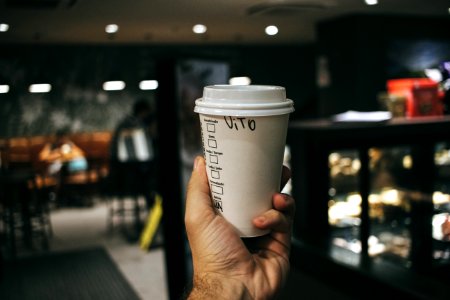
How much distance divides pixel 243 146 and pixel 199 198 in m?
0.21

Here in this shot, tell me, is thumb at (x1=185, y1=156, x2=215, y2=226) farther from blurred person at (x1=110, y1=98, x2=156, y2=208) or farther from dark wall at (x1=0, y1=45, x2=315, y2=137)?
dark wall at (x1=0, y1=45, x2=315, y2=137)

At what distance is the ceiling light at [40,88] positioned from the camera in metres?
8.50

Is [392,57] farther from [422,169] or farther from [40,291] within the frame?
[40,291]

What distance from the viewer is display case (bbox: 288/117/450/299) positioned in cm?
243

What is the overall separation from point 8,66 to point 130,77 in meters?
2.28

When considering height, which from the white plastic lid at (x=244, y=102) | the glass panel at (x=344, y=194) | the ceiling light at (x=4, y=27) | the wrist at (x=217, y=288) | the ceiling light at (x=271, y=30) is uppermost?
the ceiling light at (x=4, y=27)

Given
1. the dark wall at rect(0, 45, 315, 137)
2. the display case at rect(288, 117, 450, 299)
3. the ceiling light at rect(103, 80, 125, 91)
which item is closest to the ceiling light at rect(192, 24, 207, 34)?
the display case at rect(288, 117, 450, 299)

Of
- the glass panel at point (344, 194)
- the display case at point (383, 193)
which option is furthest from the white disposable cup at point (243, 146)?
the glass panel at point (344, 194)

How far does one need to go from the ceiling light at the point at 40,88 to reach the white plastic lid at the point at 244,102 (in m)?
8.26

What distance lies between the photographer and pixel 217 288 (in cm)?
118

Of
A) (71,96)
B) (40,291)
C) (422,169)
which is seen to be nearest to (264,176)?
(422,169)

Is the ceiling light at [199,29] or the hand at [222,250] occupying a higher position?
the ceiling light at [199,29]

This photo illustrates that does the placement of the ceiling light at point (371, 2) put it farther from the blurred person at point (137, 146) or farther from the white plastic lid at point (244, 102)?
the blurred person at point (137, 146)

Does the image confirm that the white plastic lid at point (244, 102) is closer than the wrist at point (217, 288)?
Yes
